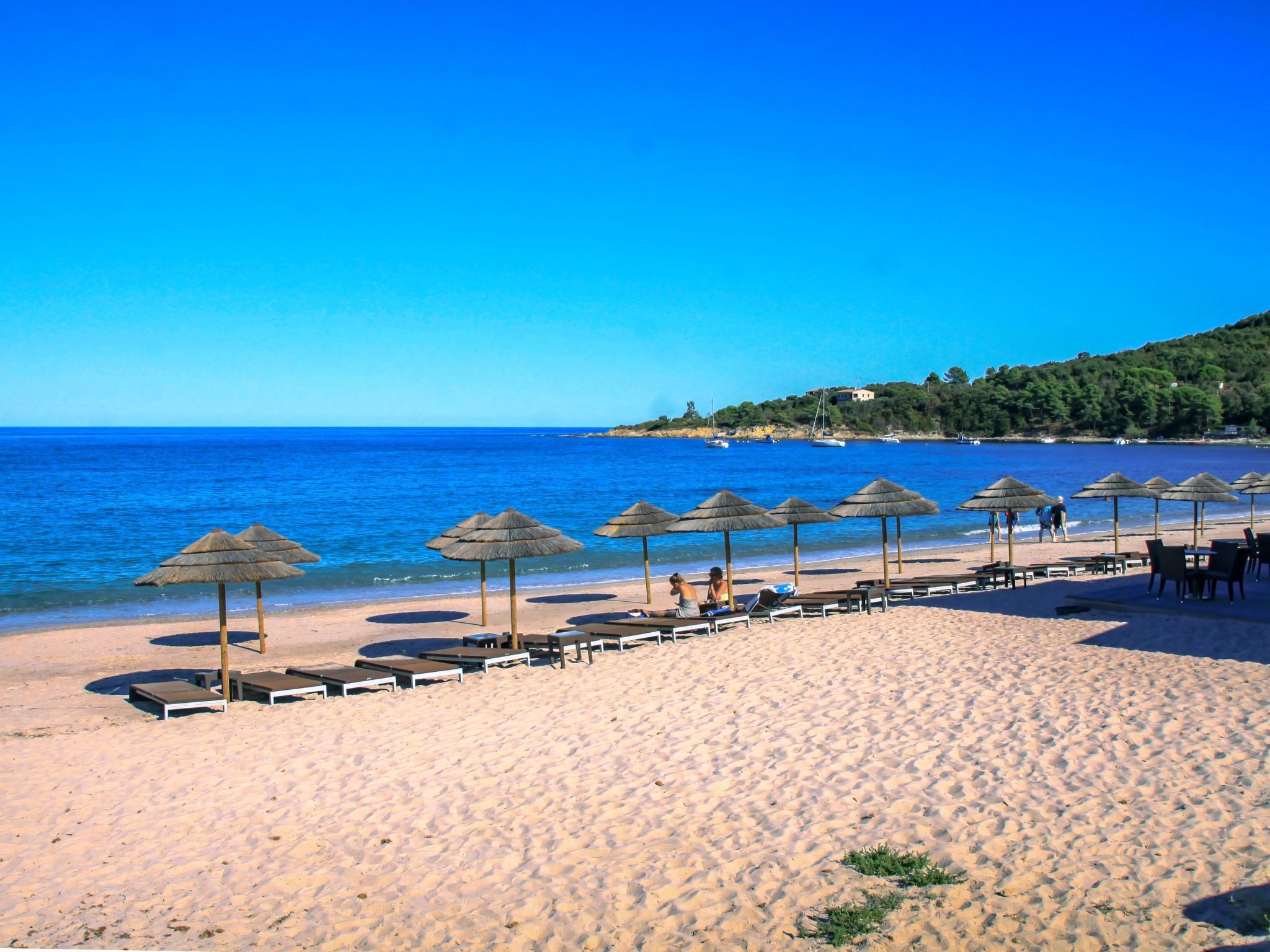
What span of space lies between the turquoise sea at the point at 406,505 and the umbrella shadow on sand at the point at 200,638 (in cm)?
287

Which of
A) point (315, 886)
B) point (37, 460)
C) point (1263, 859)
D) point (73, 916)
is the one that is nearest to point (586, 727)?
point (315, 886)

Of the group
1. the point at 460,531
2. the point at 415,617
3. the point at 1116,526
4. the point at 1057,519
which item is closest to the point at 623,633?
the point at 460,531

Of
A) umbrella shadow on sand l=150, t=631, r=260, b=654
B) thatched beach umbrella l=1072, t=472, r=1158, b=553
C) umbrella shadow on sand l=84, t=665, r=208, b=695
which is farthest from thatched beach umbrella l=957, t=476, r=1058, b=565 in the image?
umbrella shadow on sand l=84, t=665, r=208, b=695

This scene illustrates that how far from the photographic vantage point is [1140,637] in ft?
34.0

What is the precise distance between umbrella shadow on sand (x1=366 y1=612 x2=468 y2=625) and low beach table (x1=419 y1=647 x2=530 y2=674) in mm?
4399

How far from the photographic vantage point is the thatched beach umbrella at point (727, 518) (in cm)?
1309

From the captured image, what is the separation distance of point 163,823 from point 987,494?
15103mm

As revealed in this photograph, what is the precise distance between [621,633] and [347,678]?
3582mm

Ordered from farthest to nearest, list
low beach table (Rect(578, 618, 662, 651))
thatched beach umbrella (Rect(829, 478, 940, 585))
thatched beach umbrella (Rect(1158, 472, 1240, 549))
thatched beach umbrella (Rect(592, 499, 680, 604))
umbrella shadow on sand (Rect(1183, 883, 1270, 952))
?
thatched beach umbrella (Rect(1158, 472, 1240, 549)) → thatched beach umbrella (Rect(829, 478, 940, 585)) → thatched beach umbrella (Rect(592, 499, 680, 604)) → low beach table (Rect(578, 618, 662, 651)) → umbrella shadow on sand (Rect(1183, 883, 1270, 952))

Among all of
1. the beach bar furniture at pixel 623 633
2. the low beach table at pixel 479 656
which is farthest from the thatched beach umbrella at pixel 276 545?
the beach bar furniture at pixel 623 633

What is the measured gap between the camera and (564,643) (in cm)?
1118

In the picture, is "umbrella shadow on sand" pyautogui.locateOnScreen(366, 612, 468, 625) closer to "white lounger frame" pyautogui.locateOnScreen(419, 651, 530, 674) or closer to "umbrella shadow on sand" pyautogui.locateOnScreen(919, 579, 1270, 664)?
"white lounger frame" pyautogui.locateOnScreen(419, 651, 530, 674)

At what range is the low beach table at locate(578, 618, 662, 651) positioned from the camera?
11562mm

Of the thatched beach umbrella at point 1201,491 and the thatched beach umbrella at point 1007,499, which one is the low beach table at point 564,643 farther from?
the thatched beach umbrella at point 1201,491
